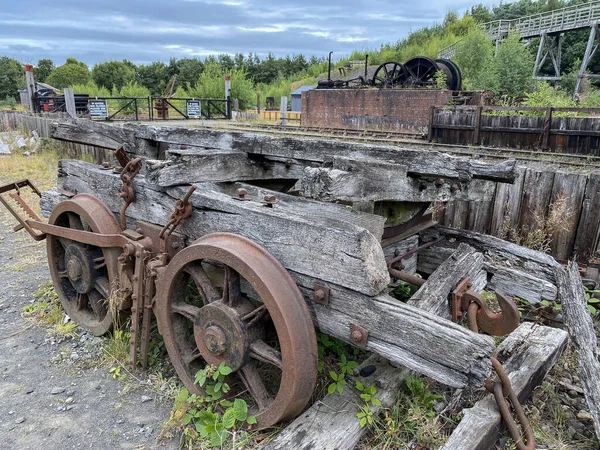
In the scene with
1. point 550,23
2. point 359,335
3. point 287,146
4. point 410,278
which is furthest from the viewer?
point 550,23

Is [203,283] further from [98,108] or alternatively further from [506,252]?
[98,108]

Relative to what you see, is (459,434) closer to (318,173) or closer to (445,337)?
(445,337)

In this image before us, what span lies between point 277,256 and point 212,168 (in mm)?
1063

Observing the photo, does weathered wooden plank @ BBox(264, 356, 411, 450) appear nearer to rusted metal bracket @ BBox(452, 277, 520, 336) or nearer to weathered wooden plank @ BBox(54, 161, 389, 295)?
rusted metal bracket @ BBox(452, 277, 520, 336)

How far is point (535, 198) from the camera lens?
472 centimetres

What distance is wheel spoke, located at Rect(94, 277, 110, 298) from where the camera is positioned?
335 cm

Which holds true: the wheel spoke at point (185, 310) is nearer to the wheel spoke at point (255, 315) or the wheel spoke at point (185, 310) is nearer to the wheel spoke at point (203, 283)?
the wheel spoke at point (203, 283)

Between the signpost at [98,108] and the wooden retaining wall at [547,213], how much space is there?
20.4 metres

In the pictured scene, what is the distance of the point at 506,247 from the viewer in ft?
11.0

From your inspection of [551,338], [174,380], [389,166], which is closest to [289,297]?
[389,166]

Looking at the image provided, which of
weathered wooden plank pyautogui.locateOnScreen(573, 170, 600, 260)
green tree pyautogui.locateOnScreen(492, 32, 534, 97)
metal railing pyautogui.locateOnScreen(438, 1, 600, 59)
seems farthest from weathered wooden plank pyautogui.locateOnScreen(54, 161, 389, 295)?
metal railing pyautogui.locateOnScreen(438, 1, 600, 59)

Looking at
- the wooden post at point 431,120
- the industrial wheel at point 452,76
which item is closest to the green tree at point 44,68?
the industrial wheel at point 452,76

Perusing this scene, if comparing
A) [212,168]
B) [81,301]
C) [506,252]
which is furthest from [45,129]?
[506,252]

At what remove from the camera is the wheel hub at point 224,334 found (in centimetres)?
231
